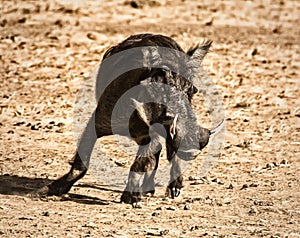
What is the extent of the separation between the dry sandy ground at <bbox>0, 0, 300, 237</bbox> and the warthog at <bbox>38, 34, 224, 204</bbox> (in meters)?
0.27

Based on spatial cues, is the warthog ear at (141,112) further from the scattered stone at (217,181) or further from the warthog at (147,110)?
the scattered stone at (217,181)

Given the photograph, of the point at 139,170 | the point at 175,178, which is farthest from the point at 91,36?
the point at 139,170

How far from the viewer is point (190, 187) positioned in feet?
25.0

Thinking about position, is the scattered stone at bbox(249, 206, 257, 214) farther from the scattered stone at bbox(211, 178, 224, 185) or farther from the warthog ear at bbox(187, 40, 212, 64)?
the warthog ear at bbox(187, 40, 212, 64)

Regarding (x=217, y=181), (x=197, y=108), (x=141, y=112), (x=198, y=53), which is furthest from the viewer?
(x=197, y=108)

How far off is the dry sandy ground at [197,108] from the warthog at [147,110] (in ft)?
0.89

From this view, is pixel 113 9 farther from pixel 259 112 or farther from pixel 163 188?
pixel 163 188

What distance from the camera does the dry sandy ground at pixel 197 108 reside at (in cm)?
655

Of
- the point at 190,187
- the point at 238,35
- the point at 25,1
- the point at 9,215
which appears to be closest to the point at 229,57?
the point at 238,35

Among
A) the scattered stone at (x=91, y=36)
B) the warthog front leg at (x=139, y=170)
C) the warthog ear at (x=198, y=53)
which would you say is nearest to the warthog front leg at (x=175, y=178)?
the warthog front leg at (x=139, y=170)

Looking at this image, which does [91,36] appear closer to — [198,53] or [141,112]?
[198,53]

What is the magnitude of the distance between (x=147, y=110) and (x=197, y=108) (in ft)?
12.7

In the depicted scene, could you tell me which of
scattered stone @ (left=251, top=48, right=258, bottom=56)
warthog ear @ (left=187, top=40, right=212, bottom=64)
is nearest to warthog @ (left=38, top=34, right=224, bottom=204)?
warthog ear @ (left=187, top=40, right=212, bottom=64)

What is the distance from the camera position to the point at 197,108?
10.5 meters
